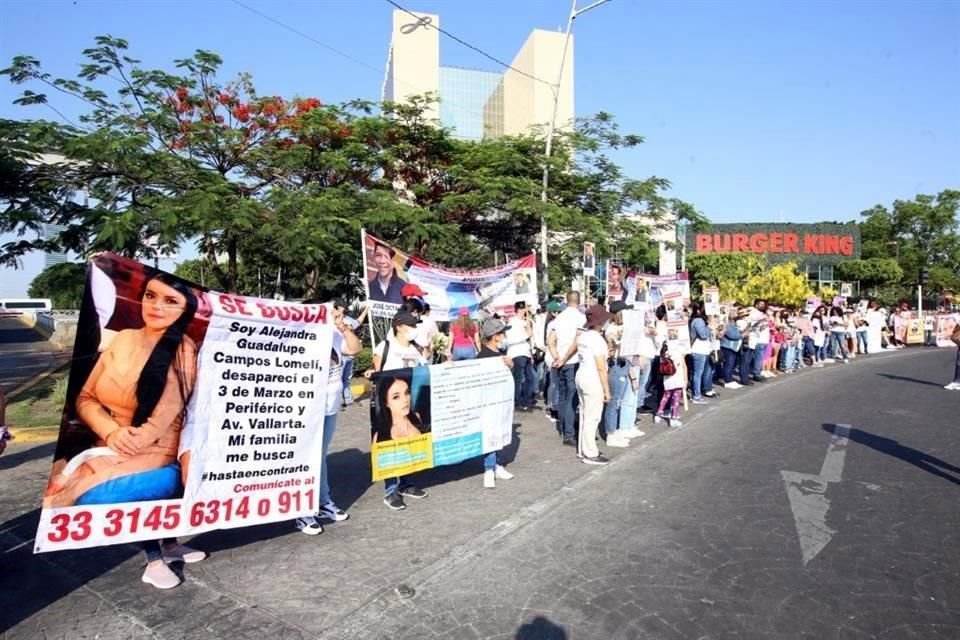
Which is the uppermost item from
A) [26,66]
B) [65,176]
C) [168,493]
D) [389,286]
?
[26,66]

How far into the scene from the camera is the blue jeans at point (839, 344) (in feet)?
66.4

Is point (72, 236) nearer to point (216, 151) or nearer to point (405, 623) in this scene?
point (216, 151)

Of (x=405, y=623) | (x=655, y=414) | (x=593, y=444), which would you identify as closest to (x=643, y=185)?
(x=655, y=414)

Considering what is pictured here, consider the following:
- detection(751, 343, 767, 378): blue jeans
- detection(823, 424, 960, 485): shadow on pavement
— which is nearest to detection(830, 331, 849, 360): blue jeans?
detection(751, 343, 767, 378): blue jeans

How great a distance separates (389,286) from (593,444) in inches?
191

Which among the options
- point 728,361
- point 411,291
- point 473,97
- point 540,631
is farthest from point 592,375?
point 473,97

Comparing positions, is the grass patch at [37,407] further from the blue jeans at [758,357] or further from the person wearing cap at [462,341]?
the blue jeans at [758,357]

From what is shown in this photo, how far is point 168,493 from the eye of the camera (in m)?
3.99

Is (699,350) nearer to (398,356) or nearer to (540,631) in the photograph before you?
(398,356)

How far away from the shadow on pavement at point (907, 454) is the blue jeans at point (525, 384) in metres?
4.38

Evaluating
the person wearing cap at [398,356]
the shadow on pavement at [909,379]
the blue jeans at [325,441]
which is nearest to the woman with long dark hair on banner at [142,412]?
the blue jeans at [325,441]

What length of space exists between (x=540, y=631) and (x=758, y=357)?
12984 millimetres

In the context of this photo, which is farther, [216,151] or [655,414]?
[216,151]

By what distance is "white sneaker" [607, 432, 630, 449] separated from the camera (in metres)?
8.05
